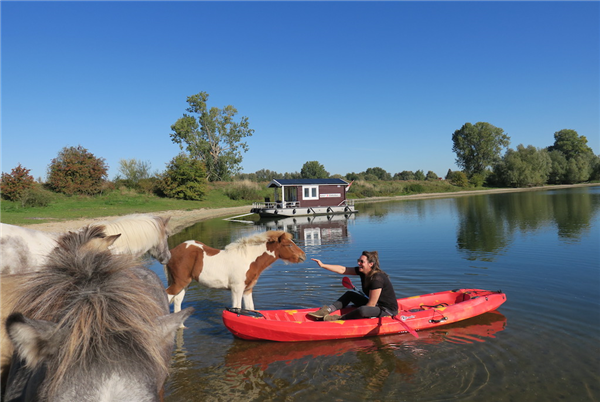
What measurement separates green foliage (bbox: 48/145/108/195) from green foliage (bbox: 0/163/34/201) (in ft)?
14.4

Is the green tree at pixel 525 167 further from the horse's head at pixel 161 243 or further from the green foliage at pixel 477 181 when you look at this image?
the horse's head at pixel 161 243

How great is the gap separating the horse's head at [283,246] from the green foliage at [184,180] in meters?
32.9

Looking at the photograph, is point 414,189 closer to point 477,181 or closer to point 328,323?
point 477,181

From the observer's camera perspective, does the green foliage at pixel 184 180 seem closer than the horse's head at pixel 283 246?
No

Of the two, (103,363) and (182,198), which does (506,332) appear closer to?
(103,363)

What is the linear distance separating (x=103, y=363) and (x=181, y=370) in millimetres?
4342

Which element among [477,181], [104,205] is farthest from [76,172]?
[477,181]

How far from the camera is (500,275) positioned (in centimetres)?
1035

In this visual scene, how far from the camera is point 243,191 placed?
44344 millimetres

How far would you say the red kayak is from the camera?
6219 mm

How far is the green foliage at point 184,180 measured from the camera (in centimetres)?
3850

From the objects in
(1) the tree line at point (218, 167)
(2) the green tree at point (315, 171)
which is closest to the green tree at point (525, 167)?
(1) the tree line at point (218, 167)

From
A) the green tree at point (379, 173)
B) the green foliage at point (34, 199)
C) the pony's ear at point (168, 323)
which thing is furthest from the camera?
the green tree at point (379, 173)

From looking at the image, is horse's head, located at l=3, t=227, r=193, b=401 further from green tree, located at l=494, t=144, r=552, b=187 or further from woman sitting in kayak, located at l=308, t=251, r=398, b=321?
green tree, located at l=494, t=144, r=552, b=187
